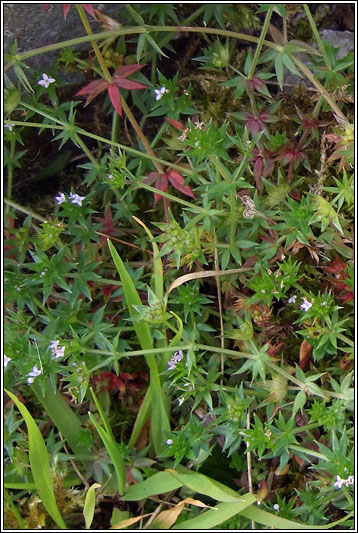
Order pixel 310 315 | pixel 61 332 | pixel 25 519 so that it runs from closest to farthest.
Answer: pixel 310 315 → pixel 61 332 → pixel 25 519

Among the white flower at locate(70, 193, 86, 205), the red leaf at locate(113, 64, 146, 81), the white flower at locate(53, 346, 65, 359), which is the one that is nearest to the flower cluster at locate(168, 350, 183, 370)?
the white flower at locate(53, 346, 65, 359)

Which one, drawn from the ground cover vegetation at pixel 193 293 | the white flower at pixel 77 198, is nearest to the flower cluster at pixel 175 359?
the ground cover vegetation at pixel 193 293

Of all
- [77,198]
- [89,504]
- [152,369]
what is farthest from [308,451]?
[77,198]

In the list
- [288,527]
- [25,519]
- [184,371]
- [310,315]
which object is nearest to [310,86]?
[310,315]

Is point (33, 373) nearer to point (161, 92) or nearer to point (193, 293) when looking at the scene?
point (193, 293)

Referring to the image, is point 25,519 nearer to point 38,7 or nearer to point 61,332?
point 61,332

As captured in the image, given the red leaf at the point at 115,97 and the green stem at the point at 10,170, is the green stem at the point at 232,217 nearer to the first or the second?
the red leaf at the point at 115,97

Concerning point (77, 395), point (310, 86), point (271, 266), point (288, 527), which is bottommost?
point (288, 527)
